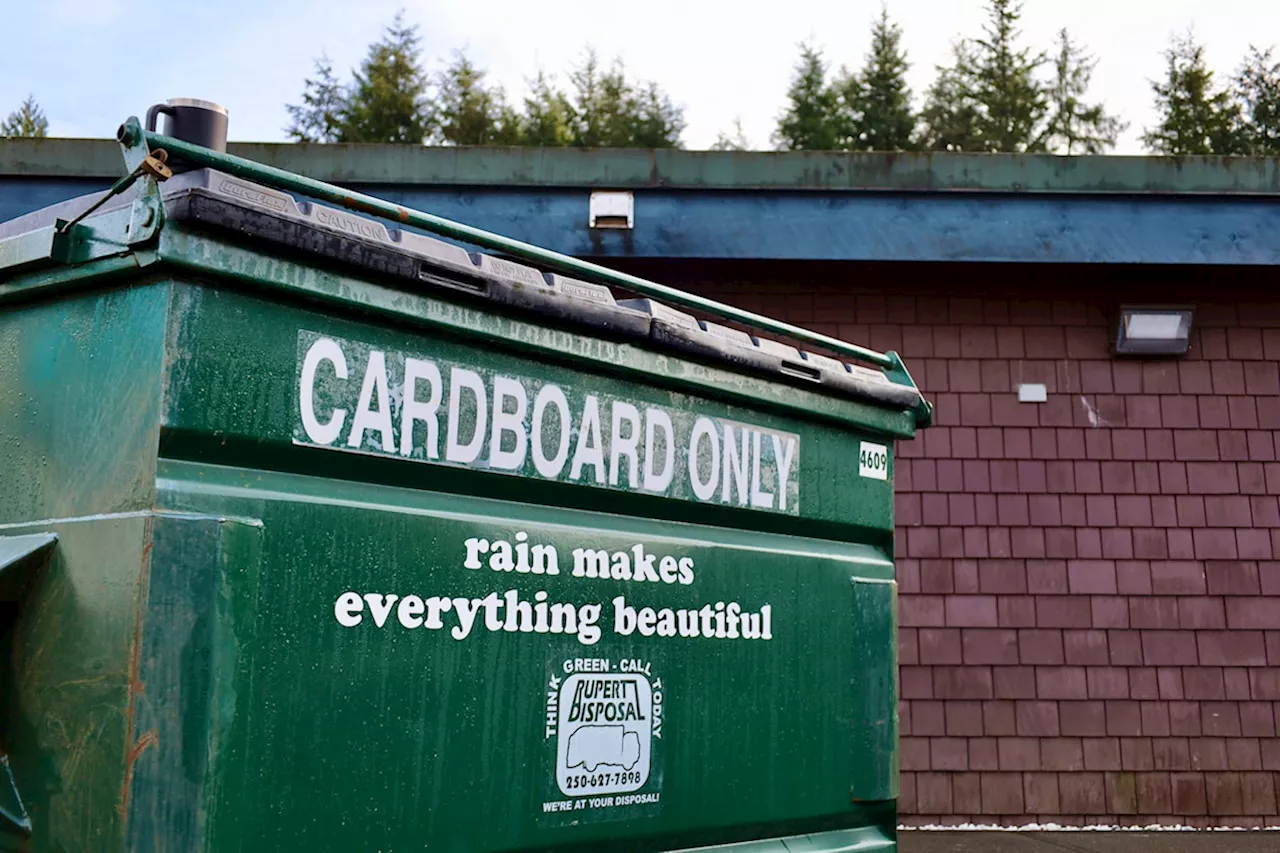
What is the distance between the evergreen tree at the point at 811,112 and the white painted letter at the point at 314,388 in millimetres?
37647

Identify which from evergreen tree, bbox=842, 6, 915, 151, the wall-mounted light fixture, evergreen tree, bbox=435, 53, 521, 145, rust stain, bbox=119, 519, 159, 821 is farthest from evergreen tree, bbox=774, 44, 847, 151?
rust stain, bbox=119, 519, 159, 821

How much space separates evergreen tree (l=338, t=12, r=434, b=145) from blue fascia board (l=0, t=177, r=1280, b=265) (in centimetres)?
3224

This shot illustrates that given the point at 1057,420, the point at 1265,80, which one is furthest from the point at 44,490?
the point at 1265,80

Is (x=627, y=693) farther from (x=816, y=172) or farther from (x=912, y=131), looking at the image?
(x=912, y=131)

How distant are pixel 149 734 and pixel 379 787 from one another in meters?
0.41

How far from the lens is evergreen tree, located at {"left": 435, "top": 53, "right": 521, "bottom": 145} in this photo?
3862 centimetres

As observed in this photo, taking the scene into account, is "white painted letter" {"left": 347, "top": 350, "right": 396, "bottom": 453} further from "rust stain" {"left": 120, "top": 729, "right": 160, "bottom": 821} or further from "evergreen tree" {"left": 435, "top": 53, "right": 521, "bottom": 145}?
"evergreen tree" {"left": 435, "top": 53, "right": 521, "bottom": 145}

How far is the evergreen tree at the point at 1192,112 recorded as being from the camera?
126 feet

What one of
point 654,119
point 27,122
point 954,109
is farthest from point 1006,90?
point 27,122

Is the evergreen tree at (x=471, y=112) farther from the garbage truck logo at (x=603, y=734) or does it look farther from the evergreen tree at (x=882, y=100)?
the garbage truck logo at (x=603, y=734)

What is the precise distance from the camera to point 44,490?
1.82 metres

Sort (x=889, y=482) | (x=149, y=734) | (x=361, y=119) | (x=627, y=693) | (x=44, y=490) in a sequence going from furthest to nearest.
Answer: (x=361, y=119), (x=889, y=482), (x=627, y=693), (x=44, y=490), (x=149, y=734)

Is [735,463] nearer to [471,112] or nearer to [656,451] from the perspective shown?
[656,451]

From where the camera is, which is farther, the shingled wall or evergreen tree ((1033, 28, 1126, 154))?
evergreen tree ((1033, 28, 1126, 154))
